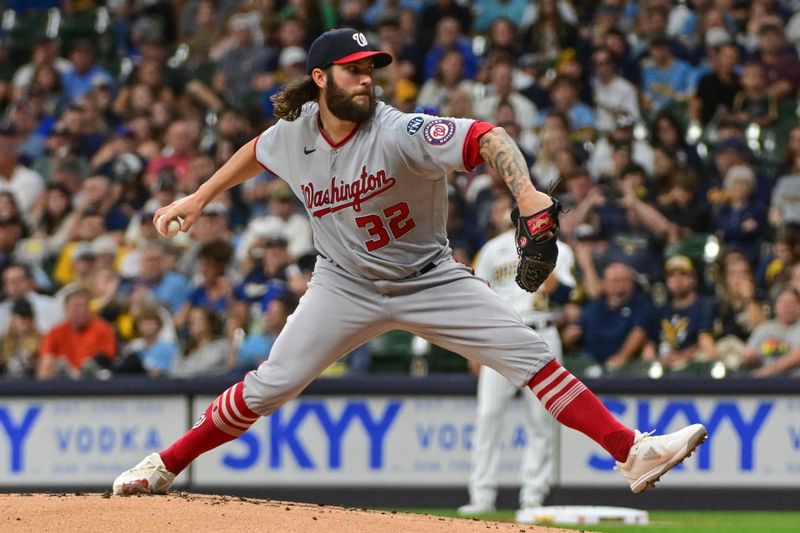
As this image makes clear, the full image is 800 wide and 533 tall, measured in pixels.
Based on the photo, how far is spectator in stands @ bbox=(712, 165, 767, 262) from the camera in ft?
41.8

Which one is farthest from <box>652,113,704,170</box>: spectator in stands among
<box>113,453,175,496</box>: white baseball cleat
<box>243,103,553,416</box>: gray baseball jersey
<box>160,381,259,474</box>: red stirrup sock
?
<box>113,453,175,496</box>: white baseball cleat

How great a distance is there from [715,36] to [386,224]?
9.30 metres

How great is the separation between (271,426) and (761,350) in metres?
3.81

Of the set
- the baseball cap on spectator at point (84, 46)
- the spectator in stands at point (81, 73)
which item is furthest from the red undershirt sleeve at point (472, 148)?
the baseball cap on spectator at point (84, 46)

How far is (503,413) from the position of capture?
34.7 feet

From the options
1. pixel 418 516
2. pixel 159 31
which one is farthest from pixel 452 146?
pixel 159 31

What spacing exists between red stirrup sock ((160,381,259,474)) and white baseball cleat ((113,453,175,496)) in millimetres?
36

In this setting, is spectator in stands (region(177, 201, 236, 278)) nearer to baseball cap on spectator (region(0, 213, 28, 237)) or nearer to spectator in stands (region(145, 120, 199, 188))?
spectator in stands (region(145, 120, 199, 188))

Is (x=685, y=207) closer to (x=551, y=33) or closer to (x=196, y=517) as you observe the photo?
(x=551, y=33)

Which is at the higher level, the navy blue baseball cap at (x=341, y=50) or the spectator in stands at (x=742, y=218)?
the spectator in stands at (x=742, y=218)

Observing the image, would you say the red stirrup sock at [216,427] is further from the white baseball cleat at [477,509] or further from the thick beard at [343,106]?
the white baseball cleat at [477,509]

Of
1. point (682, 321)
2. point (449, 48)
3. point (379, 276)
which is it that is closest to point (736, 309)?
point (682, 321)

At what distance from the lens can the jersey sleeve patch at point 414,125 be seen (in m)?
6.27

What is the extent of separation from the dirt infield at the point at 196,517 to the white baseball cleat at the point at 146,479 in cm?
11
